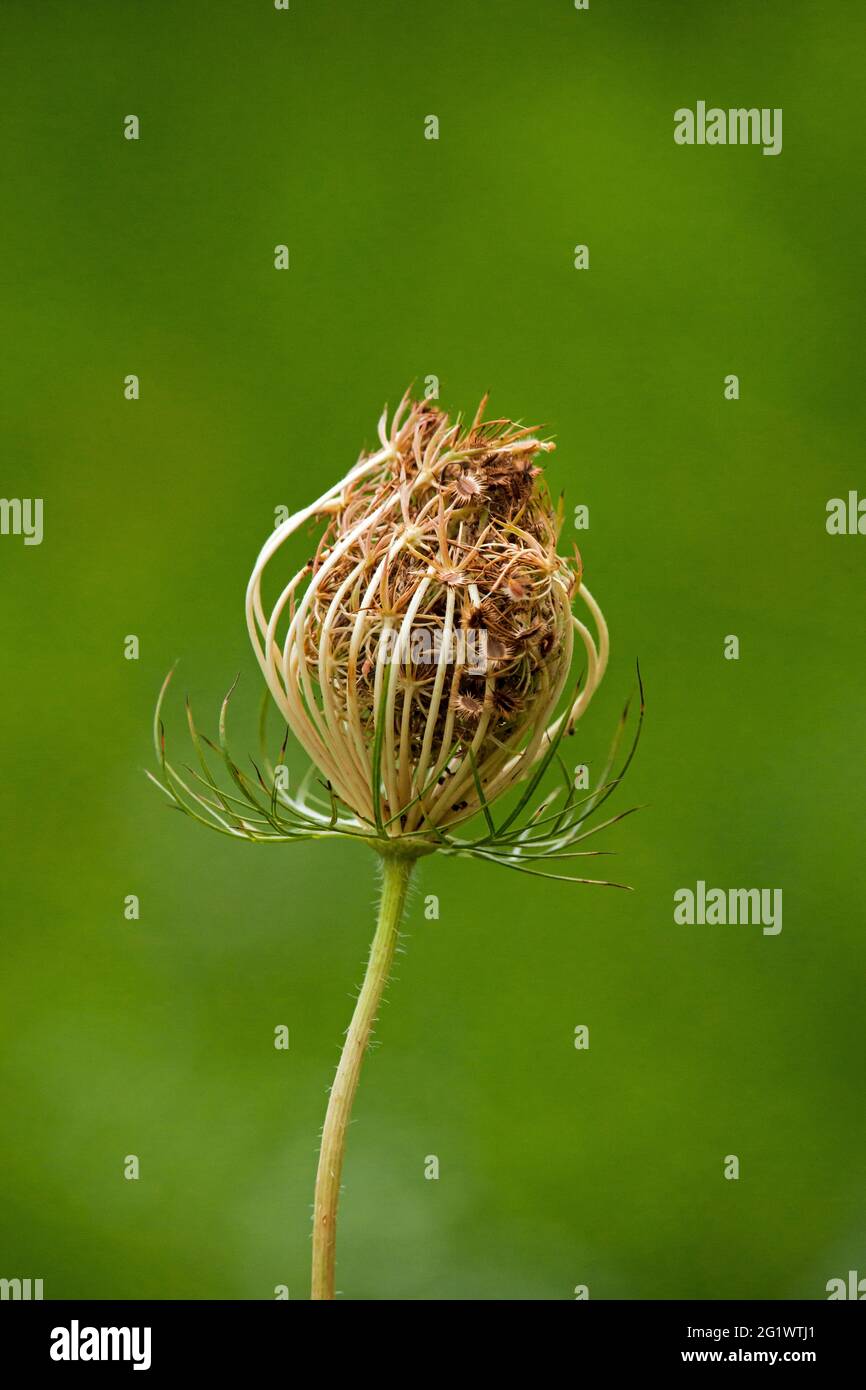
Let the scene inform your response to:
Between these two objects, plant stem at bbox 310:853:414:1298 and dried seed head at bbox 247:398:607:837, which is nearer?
plant stem at bbox 310:853:414:1298

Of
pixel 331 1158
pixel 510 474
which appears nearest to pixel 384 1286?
pixel 331 1158

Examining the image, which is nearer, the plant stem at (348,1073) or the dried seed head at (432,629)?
the plant stem at (348,1073)

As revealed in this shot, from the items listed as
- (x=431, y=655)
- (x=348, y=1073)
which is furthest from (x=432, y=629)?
(x=348, y=1073)

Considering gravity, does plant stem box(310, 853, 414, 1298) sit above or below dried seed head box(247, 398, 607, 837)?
below

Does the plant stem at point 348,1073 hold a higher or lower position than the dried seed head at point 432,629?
lower

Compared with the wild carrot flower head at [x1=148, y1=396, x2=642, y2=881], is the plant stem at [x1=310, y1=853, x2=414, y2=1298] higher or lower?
lower
